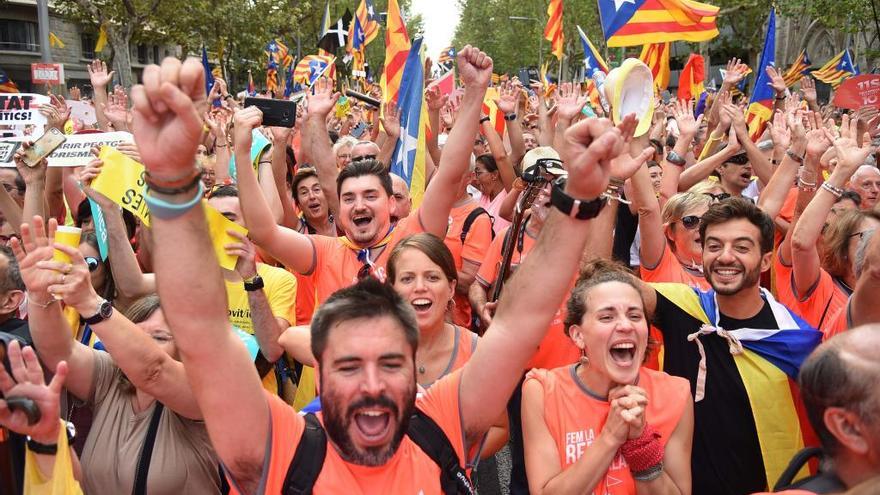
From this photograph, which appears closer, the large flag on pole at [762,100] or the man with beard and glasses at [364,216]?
the man with beard and glasses at [364,216]

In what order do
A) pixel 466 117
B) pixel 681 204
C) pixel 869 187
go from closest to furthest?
1. pixel 466 117
2. pixel 681 204
3. pixel 869 187

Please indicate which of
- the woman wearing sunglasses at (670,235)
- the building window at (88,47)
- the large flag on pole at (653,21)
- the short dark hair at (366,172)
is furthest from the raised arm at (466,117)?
the building window at (88,47)

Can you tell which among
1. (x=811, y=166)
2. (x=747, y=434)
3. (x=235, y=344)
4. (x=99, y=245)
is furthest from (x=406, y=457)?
(x=811, y=166)

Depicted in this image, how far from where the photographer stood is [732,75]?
8141mm

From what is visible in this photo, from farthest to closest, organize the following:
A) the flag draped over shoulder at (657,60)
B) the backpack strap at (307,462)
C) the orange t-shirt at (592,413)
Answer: the flag draped over shoulder at (657,60)
the orange t-shirt at (592,413)
the backpack strap at (307,462)

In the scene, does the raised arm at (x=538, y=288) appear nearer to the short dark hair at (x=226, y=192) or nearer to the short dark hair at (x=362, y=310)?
the short dark hair at (x=362, y=310)

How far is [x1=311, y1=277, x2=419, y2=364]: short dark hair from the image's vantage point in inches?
87.7

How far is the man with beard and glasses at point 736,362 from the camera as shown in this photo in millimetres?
3227

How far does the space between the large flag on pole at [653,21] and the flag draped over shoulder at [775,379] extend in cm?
480

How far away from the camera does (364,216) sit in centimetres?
432

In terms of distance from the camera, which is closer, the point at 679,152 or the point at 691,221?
the point at 691,221

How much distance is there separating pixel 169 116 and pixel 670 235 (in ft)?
12.0

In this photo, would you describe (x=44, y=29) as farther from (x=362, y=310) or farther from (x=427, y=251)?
(x=362, y=310)

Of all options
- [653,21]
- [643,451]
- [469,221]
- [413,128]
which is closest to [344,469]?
[643,451]
